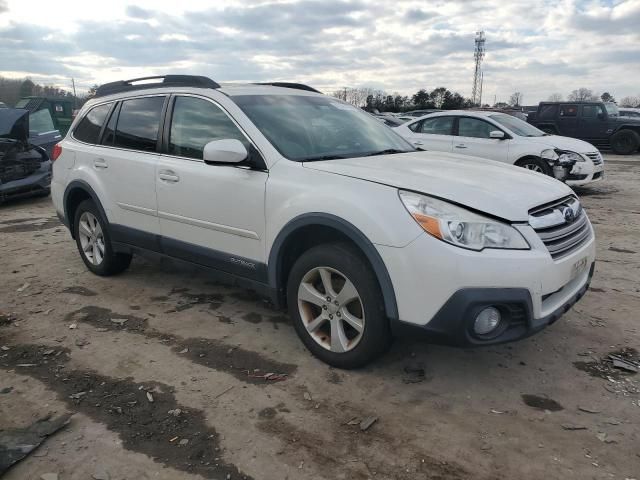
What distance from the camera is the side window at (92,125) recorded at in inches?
197

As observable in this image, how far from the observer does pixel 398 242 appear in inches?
111

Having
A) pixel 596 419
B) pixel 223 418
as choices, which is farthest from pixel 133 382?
pixel 596 419

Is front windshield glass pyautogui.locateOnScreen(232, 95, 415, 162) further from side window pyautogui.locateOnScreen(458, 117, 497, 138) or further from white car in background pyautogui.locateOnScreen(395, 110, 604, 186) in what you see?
side window pyautogui.locateOnScreen(458, 117, 497, 138)

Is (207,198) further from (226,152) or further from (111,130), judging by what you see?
(111,130)

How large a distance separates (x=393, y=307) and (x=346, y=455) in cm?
80

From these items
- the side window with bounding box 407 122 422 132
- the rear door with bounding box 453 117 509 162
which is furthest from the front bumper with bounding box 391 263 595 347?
the side window with bounding box 407 122 422 132

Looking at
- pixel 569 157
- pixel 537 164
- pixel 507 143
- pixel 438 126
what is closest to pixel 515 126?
pixel 507 143

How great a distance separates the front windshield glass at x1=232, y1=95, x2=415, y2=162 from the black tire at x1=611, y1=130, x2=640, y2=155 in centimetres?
1677

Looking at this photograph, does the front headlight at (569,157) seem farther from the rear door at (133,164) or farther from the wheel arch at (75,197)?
the wheel arch at (75,197)

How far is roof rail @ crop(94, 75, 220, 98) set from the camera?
13.7 feet

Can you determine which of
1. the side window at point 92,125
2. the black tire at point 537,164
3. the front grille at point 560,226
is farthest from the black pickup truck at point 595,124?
the side window at point 92,125

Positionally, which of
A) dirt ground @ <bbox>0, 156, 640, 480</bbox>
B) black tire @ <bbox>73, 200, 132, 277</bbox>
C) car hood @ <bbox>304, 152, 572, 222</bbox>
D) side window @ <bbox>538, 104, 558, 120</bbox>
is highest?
side window @ <bbox>538, 104, 558, 120</bbox>

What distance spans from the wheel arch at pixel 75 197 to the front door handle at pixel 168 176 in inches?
39.8

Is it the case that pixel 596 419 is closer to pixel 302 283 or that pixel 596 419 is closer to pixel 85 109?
pixel 302 283
